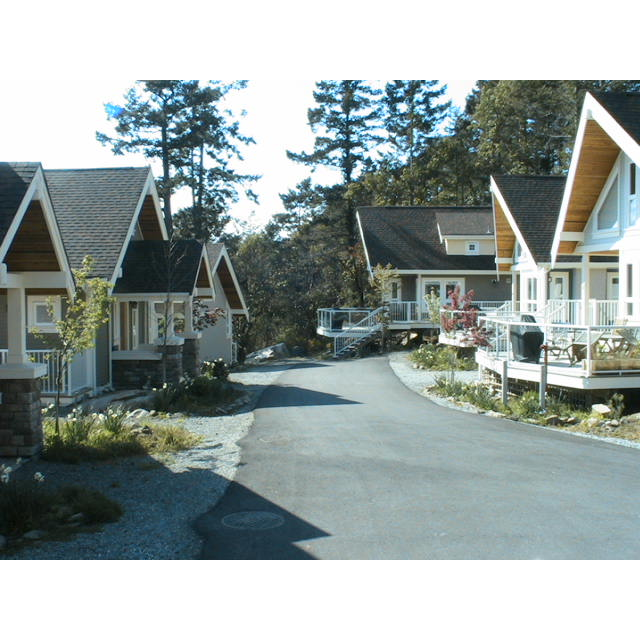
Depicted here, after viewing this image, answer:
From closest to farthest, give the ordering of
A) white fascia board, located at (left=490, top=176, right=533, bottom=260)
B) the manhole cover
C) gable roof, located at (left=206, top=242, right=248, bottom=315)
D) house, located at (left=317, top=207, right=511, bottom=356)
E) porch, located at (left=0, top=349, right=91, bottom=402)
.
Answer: the manhole cover, porch, located at (left=0, top=349, right=91, bottom=402), white fascia board, located at (left=490, top=176, right=533, bottom=260), gable roof, located at (left=206, top=242, right=248, bottom=315), house, located at (left=317, top=207, right=511, bottom=356)

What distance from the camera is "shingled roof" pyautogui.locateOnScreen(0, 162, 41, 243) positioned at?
30.3ft

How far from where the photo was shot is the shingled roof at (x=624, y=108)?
16062 millimetres

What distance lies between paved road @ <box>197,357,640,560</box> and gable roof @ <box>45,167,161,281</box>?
670 cm

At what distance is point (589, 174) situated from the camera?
1888 centimetres

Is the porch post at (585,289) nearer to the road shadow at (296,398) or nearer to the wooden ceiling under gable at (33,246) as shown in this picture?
the road shadow at (296,398)

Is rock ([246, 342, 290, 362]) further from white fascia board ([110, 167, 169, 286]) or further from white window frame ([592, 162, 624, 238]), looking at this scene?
white window frame ([592, 162, 624, 238])

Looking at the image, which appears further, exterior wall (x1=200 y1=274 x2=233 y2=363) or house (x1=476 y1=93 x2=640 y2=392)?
exterior wall (x1=200 y1=274 x2=233 y2=363)

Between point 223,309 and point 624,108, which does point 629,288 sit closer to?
point 624,108

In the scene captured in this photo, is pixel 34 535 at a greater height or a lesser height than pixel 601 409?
lesser

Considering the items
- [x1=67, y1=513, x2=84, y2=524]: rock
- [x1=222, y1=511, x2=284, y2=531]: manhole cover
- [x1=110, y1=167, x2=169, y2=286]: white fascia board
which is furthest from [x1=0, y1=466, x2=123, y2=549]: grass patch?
[x1=110, y1=167, x2=169, y2=286]: white fascia board

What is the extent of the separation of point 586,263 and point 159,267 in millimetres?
11908

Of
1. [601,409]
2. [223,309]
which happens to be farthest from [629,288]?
[223,309]

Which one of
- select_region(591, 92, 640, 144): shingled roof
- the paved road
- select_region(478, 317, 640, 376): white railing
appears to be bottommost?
the paved road
